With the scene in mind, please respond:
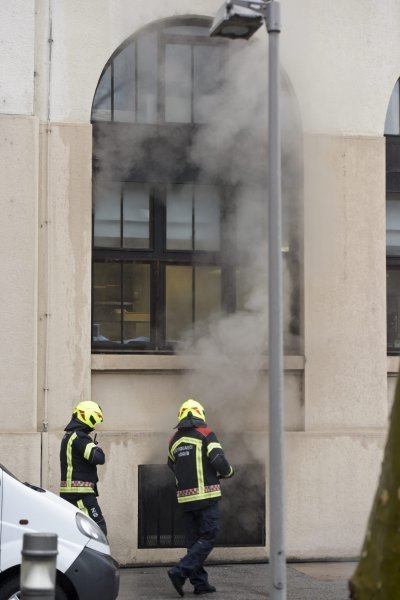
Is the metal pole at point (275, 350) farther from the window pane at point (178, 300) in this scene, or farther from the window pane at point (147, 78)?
the window pane at point (178, 300)

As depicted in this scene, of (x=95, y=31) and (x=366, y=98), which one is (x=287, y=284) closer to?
(x=366, y=98)

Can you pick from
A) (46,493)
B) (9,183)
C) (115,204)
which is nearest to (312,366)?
(115,204)

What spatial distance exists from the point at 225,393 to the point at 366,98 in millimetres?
3322

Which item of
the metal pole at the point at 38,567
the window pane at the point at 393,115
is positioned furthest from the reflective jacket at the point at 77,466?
the window pane at the point at 393,115

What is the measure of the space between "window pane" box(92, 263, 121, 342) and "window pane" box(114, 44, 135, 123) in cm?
149

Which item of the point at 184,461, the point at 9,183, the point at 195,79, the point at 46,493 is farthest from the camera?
the point at 195,79

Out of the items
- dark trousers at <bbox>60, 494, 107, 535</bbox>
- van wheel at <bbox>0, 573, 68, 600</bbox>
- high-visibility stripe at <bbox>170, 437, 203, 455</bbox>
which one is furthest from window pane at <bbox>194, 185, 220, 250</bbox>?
Result: van wheel at <bbox>0, 573, 68, 600</bbox>

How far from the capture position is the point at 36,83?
35.1ft

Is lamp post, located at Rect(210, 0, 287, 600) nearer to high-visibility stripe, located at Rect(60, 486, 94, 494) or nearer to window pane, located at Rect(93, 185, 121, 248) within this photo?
high-visibility stripe, located at Rect(60, 486, 94, 494)

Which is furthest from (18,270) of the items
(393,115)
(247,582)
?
(393,115)

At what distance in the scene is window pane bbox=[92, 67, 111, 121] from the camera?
11.0 meters

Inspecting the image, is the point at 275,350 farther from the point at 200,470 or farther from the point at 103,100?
the point at 103,100

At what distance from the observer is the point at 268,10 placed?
7.30m

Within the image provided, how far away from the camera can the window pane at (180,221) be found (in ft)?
36.9
